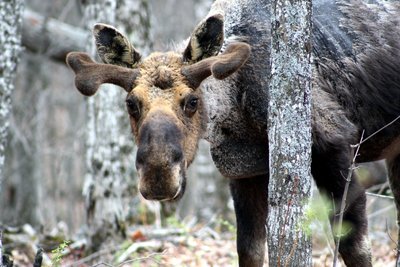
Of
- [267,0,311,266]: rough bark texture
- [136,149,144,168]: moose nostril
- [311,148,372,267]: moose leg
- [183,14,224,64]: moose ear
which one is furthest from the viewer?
[311,148,372,267]: moose leg

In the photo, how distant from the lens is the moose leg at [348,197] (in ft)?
21.1

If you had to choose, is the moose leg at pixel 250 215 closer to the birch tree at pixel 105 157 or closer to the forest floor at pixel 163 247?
the forest floor at pixel 163 247

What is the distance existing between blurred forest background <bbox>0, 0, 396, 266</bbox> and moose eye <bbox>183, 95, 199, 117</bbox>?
1067 mm

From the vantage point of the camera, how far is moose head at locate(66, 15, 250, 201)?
5.60m

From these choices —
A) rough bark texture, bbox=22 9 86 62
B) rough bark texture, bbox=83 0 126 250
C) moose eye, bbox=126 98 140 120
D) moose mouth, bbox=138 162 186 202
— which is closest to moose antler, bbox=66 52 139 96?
moose eye, bbox=126 98 140 120

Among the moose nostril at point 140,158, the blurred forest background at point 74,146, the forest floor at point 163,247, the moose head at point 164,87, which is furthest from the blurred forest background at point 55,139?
the moose nostril at point 140,158

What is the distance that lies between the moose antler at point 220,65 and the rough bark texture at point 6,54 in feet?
7.15

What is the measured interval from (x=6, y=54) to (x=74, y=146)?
1219 centimetres

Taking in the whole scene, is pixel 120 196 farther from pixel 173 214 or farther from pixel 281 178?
pixel 281 178

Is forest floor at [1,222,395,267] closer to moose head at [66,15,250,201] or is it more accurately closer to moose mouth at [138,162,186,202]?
moose head at [66,15,250,201]

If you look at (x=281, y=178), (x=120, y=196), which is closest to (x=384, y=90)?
(x=281, y=178)

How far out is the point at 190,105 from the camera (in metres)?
6.28

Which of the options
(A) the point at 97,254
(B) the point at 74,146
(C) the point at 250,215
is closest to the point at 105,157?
(A) the point at 97,254

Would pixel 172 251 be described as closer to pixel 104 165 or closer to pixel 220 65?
pixel 104 165
